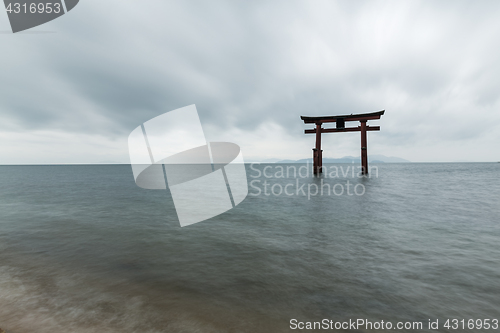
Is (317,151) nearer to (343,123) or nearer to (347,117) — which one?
(343,123)

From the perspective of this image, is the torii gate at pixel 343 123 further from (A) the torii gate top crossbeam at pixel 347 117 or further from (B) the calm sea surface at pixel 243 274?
(B) the calm sea surface at pixel 243 274

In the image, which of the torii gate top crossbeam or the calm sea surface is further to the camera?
the torii gate top crossbeam

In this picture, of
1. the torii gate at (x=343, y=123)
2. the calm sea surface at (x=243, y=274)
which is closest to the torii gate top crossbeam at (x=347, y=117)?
the torii gate at (x=343, y=123)

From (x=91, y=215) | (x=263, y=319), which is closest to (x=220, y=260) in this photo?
(x=263, y=319)

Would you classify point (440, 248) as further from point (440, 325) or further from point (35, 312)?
point (35, 312)

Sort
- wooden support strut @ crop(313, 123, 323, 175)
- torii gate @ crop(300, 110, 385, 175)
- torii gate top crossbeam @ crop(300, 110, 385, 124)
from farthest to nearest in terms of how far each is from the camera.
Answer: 1. wooden support strut @ crop(313, 123, 323, 175)
2. torii gate @ crop(300, 110, 385, 175)
3. torii gate top crossbeam @ crop(300, 110, 385, 124)

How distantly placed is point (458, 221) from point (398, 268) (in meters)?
6.68

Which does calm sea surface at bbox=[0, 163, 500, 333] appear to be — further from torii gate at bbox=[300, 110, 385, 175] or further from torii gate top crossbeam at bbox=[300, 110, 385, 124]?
torii gate top crossbeam at bbox=[300, 110, 385, 124]

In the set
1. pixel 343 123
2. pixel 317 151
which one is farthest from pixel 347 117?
pixel 317 151

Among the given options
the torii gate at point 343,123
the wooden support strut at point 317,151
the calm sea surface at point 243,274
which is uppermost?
the torii gate at point 343,123

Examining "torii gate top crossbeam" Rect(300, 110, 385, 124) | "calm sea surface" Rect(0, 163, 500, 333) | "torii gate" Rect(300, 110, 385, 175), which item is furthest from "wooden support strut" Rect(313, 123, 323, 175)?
"calm sea surface" Rect(0, 163, 500, 333)

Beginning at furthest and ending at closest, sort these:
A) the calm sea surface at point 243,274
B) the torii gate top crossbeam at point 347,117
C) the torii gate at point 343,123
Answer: the torii gate at point 343,123, the torii gate top crossbeam at point 347,117, the calm sea surface at point 243,274

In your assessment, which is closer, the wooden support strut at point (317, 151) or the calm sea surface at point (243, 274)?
the calm sea surface at point (243, 274)

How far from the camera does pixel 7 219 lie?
34.4 ft
